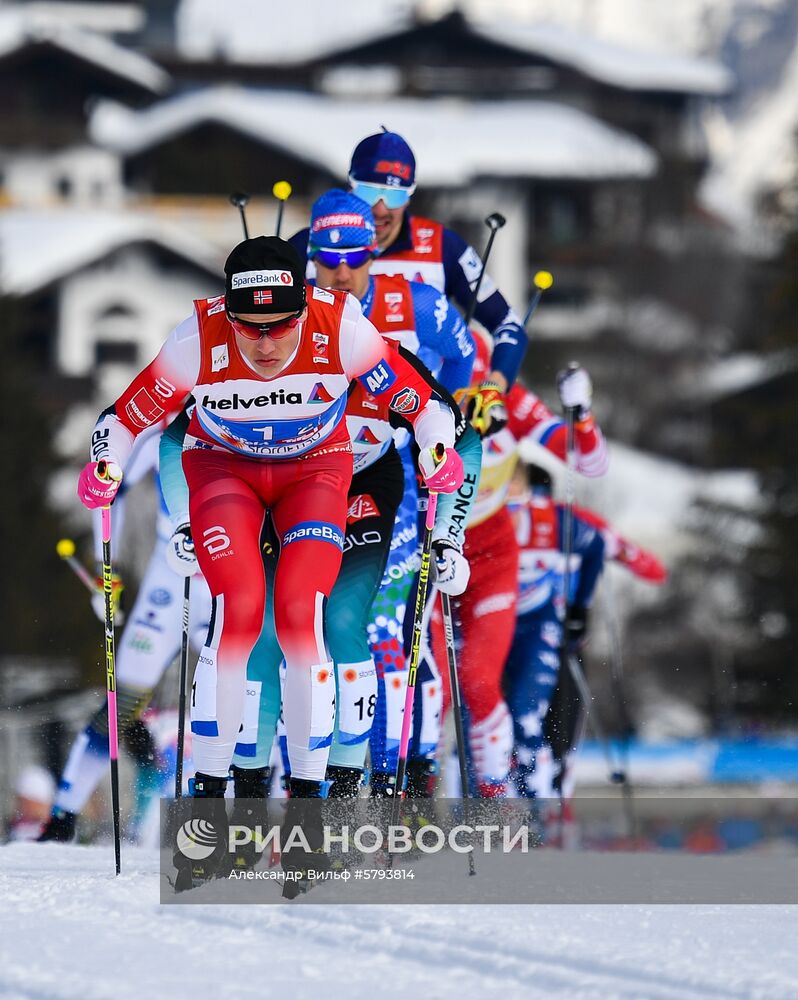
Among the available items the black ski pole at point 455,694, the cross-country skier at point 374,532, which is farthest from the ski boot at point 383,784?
the black ski pole at point 455,694

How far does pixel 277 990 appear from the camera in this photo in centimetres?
475

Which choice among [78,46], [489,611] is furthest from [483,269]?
[78,46]

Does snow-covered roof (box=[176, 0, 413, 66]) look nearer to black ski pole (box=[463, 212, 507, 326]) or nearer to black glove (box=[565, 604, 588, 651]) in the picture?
black glove (box=[565, 604, 588, 651])

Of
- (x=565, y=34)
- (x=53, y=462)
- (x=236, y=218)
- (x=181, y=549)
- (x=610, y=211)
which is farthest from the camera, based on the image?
(x=565, y=34)

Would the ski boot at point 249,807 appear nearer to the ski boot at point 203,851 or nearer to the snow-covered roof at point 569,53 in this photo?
the ski boot at point 203,851

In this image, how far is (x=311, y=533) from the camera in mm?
6129

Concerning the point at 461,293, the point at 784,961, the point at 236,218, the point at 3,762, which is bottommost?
the point at 784,961

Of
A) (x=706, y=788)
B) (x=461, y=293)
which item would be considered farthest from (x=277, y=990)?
(x=706, y=788)

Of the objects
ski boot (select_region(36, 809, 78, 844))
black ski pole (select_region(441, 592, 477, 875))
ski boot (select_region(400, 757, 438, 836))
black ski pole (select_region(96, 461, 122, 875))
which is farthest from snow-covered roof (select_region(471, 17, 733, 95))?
black ski pole (select_region(96, 461, 122, 875))

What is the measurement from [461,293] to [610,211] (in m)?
52.5

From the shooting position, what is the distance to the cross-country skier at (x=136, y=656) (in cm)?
867

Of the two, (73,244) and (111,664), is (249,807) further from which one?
(73,244)

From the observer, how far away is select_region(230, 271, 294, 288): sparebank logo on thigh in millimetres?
5984

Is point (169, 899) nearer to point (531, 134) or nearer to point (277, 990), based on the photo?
point (277, 990)
